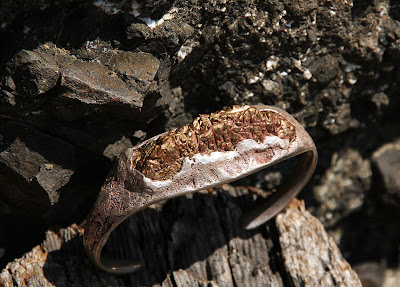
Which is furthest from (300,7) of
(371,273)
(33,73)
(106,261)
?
(371,273)

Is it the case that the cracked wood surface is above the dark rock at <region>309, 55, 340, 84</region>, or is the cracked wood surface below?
below

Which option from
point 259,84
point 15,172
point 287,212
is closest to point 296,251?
point 287,212

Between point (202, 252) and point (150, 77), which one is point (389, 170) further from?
point (150, 77)

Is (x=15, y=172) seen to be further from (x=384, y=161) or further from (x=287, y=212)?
(x=384, y=161)

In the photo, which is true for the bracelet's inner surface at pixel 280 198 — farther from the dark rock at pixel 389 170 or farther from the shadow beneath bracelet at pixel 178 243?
the dark rock at pixel 389 170

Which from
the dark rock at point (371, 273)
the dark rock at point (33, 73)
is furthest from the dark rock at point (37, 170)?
the dark rock at point (371, 273)

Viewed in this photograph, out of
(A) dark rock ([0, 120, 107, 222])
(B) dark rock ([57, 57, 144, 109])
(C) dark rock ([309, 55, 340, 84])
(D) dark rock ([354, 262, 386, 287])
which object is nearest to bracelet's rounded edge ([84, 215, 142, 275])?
(A) dark rock ([0, 120, 107, 222])

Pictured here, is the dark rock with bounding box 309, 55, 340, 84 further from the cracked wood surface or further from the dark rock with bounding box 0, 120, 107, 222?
the dark rock with bounding box 0, 120, 107, 222
